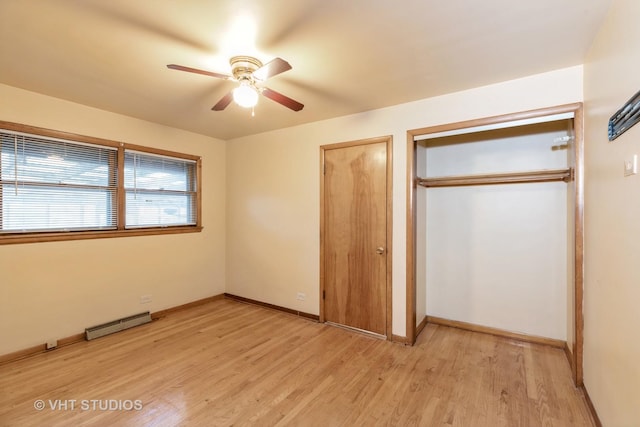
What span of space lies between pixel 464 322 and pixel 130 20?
4.01m

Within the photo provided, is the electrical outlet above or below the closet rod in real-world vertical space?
below

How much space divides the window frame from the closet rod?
10.1 ft

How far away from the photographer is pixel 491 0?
1.52 metres

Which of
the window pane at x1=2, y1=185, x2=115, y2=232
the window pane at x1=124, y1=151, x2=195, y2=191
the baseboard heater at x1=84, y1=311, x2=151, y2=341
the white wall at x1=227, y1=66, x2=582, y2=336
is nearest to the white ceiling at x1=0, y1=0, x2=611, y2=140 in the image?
the white wall at x1=227, y1=66, x2=582, y2=336

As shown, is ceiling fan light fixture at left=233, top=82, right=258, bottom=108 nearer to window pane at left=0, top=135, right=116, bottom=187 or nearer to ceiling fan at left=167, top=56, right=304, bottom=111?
ceiling fan at left=167, top=56, right=304, bottom=111

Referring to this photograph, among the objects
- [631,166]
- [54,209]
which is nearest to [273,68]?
[631,166]

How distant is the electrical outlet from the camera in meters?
1.31

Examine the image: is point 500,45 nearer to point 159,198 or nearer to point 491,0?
point 491,0

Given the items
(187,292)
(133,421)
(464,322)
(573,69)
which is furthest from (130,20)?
(464,322)

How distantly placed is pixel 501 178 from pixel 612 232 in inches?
56.9

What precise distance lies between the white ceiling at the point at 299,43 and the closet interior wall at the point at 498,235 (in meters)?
0.89

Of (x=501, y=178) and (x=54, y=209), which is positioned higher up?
(x=501, y=178)

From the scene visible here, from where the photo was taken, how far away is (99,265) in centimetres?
320

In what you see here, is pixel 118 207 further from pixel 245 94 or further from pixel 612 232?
pixel 612 232
